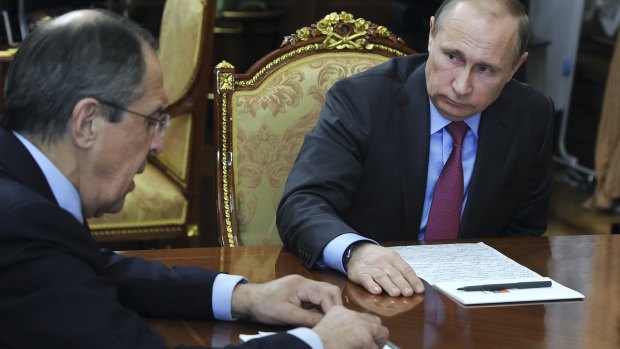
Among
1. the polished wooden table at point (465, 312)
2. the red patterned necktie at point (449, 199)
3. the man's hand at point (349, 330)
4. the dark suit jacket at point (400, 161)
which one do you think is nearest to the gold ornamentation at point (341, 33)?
the dark suit jacket at point (400, 161)

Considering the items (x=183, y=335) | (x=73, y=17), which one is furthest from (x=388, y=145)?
(x=73, y=17)

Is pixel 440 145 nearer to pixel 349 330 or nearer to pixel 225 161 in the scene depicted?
pixel 225 161

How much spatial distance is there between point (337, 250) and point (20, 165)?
0.81 metres

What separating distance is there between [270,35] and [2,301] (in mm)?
4452

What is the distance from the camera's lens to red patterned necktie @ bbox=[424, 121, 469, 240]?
9.15 ft

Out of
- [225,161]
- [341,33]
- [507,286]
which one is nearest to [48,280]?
[507,286]

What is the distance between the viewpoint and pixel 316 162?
2699 millimetres

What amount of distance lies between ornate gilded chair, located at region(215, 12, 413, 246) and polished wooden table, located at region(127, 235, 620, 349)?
47 cm

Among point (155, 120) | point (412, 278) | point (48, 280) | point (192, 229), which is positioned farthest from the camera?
point (192, 229)

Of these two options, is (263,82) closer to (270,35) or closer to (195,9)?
(195,9)

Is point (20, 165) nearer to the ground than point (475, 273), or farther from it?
farther from it

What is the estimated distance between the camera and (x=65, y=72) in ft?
5.55

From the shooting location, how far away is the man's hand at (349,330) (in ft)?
5.95

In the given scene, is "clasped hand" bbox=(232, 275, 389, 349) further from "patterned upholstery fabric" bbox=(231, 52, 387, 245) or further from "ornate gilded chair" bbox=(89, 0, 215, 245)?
"ornate gilded chair" bbox=(89, 0, 215, 245)
